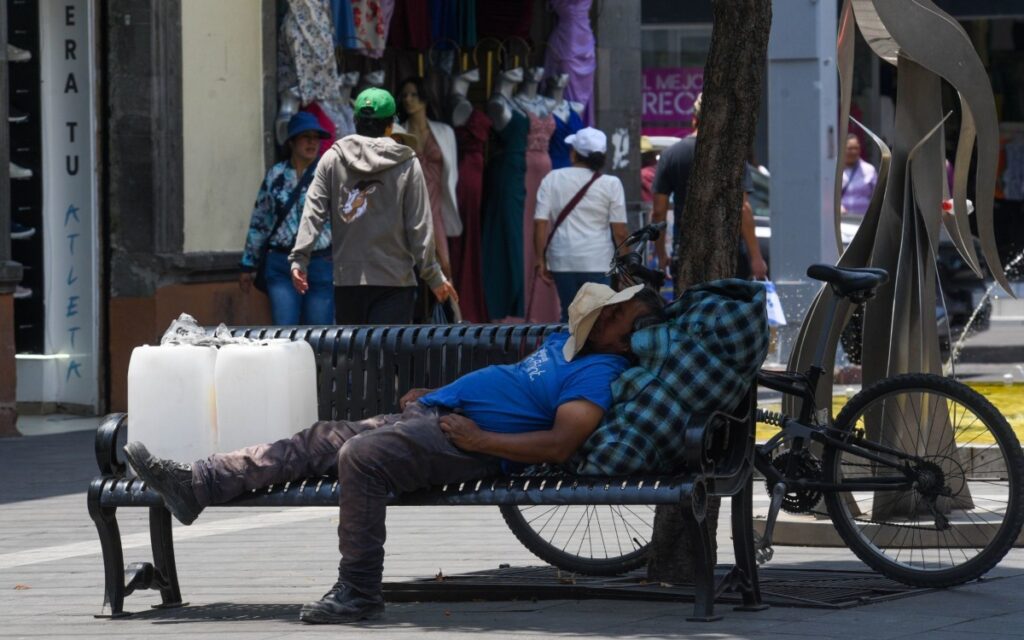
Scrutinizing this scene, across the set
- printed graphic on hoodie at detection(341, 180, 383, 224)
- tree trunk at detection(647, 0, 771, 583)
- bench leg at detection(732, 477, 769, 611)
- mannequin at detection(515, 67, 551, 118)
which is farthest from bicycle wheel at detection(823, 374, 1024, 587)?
mannequin at detection(515, 67, 551, 118)

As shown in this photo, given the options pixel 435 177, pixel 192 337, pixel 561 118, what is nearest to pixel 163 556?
pixel 192 337

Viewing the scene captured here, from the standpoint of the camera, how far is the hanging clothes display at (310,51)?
15008mm

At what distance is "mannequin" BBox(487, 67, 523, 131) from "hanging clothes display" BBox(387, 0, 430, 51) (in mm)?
755

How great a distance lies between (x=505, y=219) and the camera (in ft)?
56.6

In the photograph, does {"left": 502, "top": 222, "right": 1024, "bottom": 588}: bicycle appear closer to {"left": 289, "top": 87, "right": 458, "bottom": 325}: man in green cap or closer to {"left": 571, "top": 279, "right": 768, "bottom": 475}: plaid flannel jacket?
{"left": 571, "top": 279, "right": 768, "bottom": 475}: plaid flannel jacket

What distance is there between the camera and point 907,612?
21.2 feet

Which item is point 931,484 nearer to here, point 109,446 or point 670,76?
point 109,446

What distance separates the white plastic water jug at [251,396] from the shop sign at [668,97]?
26143 millimetres

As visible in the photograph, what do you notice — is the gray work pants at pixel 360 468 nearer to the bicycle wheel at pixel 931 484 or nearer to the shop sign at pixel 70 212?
the bicycle wheel at pixel 931 484

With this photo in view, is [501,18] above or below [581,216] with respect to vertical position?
above

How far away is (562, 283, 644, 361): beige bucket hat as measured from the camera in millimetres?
6461

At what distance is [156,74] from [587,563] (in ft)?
23.4

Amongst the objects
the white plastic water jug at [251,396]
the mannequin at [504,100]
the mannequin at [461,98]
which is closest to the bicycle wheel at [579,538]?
the white plastic water jug at [251,396]

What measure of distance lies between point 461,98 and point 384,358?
31.7 ft
